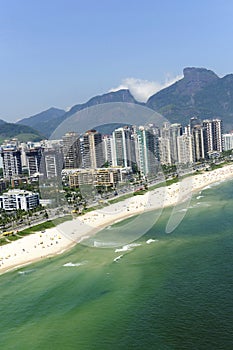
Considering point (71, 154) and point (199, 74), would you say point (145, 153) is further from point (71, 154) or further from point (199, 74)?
point (199, 74)

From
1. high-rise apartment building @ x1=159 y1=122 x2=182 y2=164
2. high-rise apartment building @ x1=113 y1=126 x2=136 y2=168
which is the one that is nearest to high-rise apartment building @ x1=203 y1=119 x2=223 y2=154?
high-rise apartment building @ x1=159 y1=122 x2=182 y2=164

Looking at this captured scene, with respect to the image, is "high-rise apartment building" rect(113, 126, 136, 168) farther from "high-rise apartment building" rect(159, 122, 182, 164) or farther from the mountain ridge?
the mountain ridge

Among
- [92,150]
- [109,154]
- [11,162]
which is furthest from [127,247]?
[11,162]

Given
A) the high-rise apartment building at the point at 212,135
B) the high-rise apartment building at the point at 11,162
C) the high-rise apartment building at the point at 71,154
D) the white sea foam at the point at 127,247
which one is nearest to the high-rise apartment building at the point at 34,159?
the high-rise apartment building at the point at 11,162

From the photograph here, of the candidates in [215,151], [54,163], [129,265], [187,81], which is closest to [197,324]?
[129,265]

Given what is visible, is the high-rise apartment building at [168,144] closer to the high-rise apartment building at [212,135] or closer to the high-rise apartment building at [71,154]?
the high-rise apartment building at [212,135]
